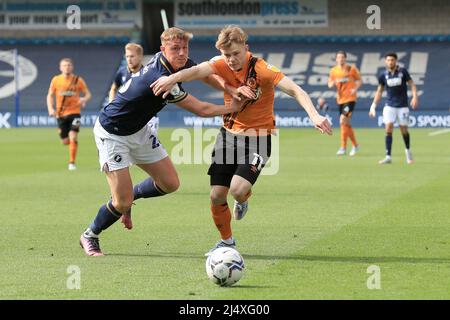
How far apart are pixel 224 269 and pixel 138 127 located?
2354 millimetres

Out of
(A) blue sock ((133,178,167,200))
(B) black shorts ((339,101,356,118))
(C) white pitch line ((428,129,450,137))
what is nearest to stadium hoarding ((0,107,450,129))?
(C) white pitch line ((428,129,450,137))

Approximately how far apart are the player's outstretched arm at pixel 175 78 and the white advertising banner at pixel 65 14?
1620 inches

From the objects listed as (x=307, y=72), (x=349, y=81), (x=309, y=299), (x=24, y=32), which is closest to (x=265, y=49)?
(x=307, y=72)

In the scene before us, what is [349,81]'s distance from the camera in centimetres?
2678

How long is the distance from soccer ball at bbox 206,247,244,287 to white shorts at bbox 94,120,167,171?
208cm

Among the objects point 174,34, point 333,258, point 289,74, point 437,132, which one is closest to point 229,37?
point 174,34

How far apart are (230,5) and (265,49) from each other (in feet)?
12.5

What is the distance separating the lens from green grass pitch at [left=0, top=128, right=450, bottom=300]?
823 centimetres

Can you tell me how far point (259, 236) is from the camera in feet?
37.8

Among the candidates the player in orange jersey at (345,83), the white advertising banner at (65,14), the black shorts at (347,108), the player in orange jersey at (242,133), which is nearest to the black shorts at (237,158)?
the player in orange jersey at (242,133)

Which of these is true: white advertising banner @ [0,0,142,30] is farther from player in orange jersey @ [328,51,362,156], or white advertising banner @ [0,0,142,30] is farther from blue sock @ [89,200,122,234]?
blue sock @ [89,200,122,234]

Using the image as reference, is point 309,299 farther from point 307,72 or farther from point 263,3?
point 263,3

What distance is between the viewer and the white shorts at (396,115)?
77.3 feet

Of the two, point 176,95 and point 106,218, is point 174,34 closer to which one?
Answer: point 176,95
